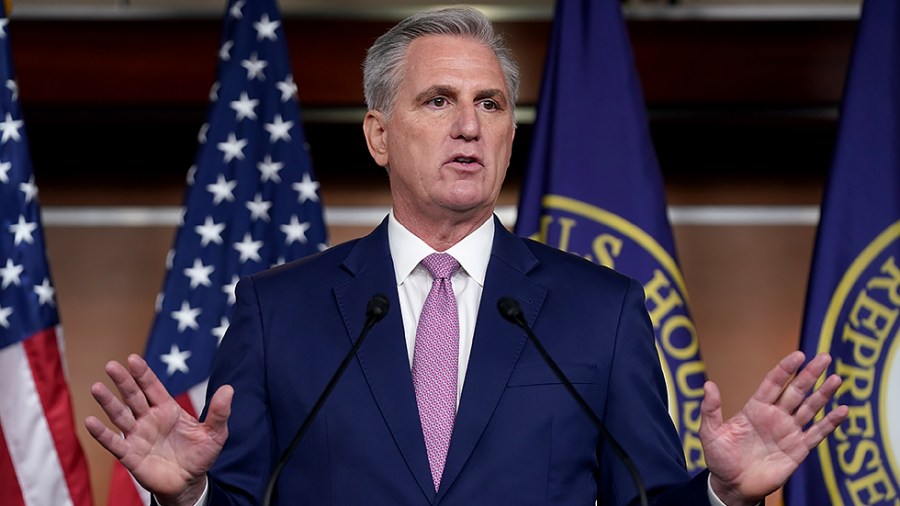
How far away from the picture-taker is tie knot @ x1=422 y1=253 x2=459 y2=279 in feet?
6.43

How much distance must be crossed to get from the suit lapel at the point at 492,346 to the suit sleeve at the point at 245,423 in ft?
0.97

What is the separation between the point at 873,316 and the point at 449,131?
1.59 metres

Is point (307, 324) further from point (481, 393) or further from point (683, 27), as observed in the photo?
point (683, 27)

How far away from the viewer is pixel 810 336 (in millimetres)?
3172

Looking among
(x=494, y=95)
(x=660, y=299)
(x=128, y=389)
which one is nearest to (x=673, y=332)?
(x=660, y=299)

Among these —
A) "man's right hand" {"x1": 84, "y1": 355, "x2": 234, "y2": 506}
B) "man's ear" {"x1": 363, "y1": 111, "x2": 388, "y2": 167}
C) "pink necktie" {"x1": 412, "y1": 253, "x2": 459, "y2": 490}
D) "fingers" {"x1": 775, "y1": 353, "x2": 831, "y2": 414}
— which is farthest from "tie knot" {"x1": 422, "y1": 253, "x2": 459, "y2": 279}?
"fingers" {"x1": 775, "y1": 353, "x2": 831, "y2": 414}

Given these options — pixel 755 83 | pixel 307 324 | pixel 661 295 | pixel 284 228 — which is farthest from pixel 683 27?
pixel 307 324

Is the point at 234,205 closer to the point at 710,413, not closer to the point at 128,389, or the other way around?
the point at 128,389

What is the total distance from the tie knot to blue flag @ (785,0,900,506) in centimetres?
151

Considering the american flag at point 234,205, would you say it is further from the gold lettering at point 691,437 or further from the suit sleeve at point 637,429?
the suit sleeve at point 637,429

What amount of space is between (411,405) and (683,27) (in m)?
2.24

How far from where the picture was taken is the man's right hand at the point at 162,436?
161cm

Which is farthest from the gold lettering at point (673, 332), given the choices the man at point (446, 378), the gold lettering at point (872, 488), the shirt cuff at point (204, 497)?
the shirt cuff at point (204, 497)

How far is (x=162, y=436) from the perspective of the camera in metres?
1.64
